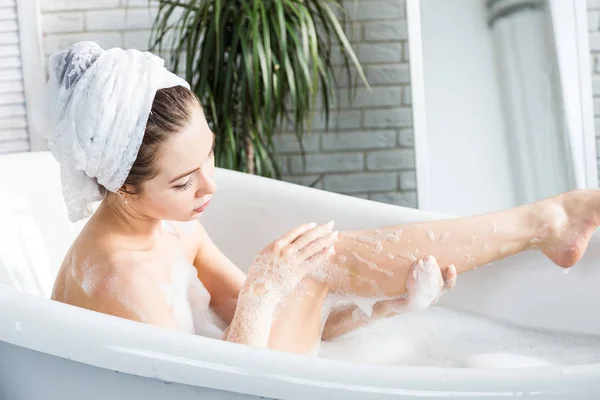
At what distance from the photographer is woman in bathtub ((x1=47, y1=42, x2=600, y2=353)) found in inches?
56.7

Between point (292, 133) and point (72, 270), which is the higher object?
point (292, 133)

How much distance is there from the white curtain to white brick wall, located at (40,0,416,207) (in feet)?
1.46

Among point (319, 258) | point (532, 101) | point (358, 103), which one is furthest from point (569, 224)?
point (358, 103)

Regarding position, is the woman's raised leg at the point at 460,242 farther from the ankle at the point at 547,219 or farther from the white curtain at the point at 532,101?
the white curtain at the point at 532,101

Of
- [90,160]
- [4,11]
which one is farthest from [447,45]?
[90,160]

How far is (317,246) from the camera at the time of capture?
1629 millimetres

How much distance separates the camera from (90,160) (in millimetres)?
1439

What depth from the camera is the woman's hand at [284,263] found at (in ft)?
5.23

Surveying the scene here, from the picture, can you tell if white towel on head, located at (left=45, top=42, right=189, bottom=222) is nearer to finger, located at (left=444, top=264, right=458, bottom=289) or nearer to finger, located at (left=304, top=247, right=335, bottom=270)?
finger, located at (left=304, top=247, right=335, bottom=270)

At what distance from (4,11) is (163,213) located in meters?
2.05

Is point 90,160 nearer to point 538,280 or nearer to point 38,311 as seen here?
point 38,311

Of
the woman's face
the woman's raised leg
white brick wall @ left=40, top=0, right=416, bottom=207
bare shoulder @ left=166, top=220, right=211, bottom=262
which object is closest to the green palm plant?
white brick wall @ left=40, top=0, right=416, bottom=207

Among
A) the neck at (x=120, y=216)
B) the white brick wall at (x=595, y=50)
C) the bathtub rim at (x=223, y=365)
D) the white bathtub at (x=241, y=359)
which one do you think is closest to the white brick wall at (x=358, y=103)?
the white brick wall at (x=595, y=50)

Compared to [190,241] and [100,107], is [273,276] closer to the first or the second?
[190,241]
